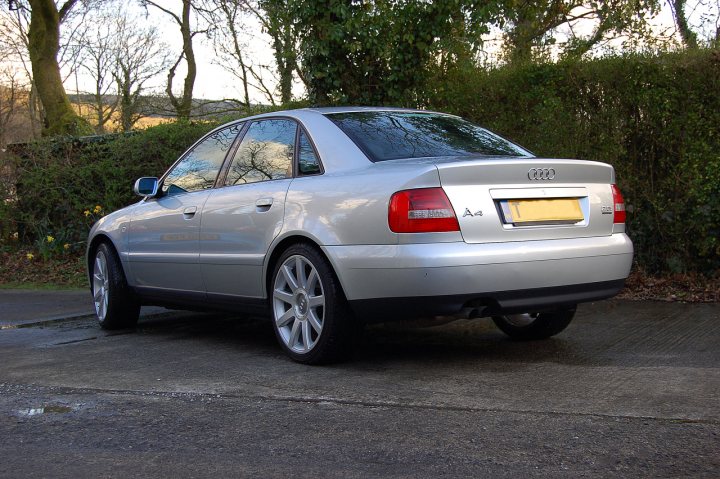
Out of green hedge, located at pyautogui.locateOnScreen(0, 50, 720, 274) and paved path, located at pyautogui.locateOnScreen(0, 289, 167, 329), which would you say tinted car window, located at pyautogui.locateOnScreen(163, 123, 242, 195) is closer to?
paved path, located at pyautogui.locateOnScreen(0, 289, 167, 329)

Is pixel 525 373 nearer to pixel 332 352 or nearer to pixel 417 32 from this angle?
pixel 332 352

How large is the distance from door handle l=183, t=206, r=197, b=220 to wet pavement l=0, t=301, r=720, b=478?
3.06ft

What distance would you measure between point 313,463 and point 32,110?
33.1 metres

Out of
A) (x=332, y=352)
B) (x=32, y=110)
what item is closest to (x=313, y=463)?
(x=332, y=352)

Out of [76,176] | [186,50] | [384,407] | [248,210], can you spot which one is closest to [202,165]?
[248,210]

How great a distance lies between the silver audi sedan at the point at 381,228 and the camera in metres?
4.53

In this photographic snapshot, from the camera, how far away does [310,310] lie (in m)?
5.09

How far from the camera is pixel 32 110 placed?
33.4 metres

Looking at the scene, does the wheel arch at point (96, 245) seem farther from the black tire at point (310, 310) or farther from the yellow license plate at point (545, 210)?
the yellow license plate at point (545, 210)

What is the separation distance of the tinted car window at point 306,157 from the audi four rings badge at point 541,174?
4.21ft

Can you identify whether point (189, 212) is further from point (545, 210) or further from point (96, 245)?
point (545, 210)

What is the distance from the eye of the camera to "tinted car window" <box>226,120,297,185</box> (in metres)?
5.59

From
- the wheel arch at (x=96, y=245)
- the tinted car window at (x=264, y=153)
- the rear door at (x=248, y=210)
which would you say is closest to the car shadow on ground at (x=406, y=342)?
the rear door at (x=248, y=210)

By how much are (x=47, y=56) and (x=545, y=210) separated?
1661 centimetres
